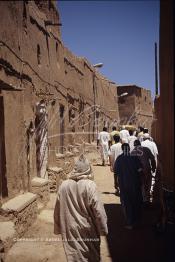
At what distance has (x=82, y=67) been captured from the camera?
20609mm

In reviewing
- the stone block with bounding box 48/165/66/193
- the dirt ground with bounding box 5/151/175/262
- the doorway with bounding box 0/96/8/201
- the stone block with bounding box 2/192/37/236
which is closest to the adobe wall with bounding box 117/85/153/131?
the stone block with bounding box 48/165/66/193

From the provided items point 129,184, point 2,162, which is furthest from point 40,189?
point 129,184

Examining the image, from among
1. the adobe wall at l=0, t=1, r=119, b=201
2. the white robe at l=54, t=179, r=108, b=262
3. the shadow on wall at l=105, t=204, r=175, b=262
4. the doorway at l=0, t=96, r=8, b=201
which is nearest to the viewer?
the white robe at l=54, t=179, r=108, b=262

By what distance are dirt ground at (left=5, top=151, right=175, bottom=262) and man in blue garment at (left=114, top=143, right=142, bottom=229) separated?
31cm

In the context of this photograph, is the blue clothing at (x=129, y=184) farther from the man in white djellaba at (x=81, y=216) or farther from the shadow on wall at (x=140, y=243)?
the man in white djellaba at (x=81, y=216)

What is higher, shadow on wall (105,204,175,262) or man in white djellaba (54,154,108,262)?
man in white djellaba (54,154,108,262)

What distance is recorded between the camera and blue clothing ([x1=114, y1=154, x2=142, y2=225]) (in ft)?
24.6

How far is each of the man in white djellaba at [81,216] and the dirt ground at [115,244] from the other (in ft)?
5.29

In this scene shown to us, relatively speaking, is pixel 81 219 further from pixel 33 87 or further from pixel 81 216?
pixel 33 87

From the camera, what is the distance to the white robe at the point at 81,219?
4324 mm

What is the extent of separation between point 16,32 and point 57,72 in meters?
5.54

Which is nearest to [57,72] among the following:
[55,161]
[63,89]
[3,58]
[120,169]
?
[63,89]

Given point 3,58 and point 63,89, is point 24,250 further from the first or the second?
point 63,89

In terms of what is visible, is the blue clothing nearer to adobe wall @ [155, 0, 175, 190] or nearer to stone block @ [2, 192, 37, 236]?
adobe wall @ [155, 0, 175, 190]
